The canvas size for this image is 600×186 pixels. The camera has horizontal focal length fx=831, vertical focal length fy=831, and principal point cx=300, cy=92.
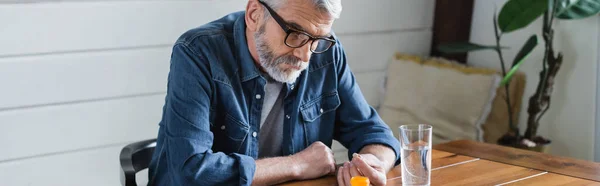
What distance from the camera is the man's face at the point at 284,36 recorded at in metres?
1.95

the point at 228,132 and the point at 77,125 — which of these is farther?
the point at 77,125

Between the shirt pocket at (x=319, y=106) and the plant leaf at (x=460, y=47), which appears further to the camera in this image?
the plant leaf at (x=460, y=47)

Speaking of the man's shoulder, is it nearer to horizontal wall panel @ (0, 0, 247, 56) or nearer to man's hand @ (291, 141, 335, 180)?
man's hand @ (291, 141, 335, 180)

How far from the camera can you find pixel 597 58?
3.34 metres

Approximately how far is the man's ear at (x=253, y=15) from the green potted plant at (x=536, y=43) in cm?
153

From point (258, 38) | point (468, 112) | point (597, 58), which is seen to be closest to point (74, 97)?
point (258, 38)

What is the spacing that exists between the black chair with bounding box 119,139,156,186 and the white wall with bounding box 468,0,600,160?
6.47ft

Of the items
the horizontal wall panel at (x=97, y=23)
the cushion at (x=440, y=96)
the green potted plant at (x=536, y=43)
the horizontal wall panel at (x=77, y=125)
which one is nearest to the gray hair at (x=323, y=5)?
the horizontal wall panel at (x=97, y=23)

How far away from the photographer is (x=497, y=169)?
196 centimetres

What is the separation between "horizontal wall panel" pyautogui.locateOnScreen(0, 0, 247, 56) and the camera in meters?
2.88

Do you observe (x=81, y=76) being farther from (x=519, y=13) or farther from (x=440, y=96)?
(x=519, y=13)

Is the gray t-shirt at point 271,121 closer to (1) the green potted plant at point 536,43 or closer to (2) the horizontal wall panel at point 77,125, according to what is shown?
(2) the horizontal wall panel at point 77,125

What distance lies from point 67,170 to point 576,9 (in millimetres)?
2038

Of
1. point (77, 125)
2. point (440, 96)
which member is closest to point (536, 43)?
point (440, 96)
